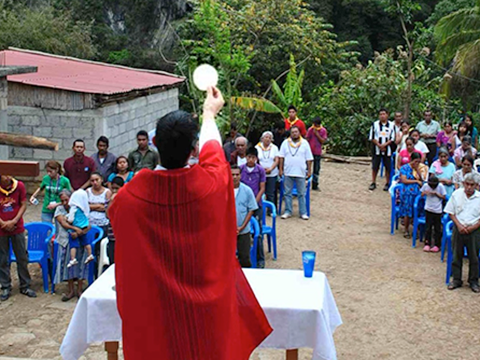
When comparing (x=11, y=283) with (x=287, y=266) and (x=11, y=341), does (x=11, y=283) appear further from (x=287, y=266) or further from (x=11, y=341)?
(x=287, y=266)

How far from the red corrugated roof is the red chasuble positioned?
925 centimetres

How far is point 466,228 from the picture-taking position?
26.6 ft

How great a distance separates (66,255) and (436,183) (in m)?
5.11

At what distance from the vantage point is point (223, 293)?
3164 mm

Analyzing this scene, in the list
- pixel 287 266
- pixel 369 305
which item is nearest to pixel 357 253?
pixel 287 266

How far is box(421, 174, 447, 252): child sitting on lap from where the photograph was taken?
31.1 feet

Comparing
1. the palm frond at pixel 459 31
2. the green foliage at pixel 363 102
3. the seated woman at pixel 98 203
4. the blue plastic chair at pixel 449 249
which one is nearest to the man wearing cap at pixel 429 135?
the green foliage at pixel 363 102

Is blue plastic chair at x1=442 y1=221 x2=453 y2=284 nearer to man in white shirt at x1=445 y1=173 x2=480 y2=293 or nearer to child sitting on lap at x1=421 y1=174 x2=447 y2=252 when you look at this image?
man in white shirt at x1=445 y1=173 x2=480 y2=293

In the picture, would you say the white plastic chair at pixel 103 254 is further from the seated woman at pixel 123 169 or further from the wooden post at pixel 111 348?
the wooden post at pixel 111 348

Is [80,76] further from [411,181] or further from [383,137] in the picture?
[411,181]

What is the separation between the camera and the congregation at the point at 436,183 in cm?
821

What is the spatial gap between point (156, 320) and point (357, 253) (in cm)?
707

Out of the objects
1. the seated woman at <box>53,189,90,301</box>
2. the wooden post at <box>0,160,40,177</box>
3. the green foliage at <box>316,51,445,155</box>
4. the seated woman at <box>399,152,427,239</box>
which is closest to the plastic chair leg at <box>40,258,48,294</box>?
the seated woman at <box>53,189,90,301</box>

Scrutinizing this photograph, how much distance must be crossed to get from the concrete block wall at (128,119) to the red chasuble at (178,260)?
9.39 meters
